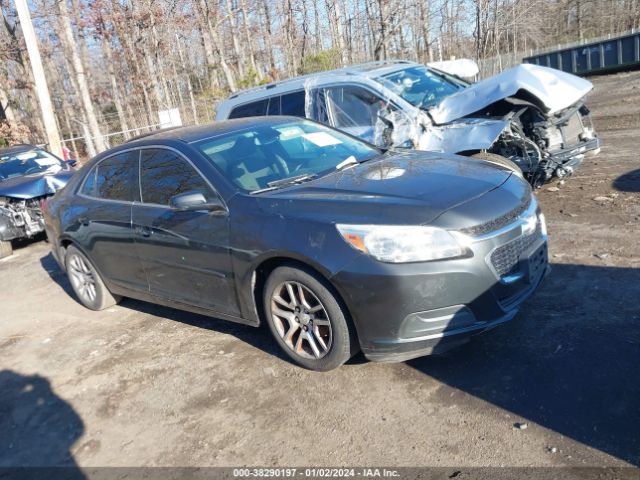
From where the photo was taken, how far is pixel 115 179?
504 cm

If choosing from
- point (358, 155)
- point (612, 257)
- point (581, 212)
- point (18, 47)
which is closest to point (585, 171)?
point (581, 212)

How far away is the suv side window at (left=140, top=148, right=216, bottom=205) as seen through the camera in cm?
416

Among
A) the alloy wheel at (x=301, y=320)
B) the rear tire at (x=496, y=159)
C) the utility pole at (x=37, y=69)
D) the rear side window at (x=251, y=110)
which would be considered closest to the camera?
the alloy wheel at (x=301, y=320)

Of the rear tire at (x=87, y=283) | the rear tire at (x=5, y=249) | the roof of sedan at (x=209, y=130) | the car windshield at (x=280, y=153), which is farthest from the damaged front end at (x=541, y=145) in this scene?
the rear tire at (x=5, y=249)

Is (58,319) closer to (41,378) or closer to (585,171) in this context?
(41,378)

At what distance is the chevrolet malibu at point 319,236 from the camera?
321 centimetres

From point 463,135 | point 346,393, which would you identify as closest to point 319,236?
point 346,393

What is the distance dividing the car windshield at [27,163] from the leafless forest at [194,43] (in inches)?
404

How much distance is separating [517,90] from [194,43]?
33.5 m

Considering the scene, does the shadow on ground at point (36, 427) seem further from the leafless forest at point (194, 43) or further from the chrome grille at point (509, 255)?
the leafless forest at point (194, 43)

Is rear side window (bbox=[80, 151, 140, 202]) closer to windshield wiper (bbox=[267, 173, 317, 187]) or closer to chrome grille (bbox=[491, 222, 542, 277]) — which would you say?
windshield wiper (bbox=[267, 173, 317, 187])

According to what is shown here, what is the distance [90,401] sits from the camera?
395 cm

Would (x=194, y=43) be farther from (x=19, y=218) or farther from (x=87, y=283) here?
(x=87, y=283)

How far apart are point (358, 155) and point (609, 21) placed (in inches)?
1847
